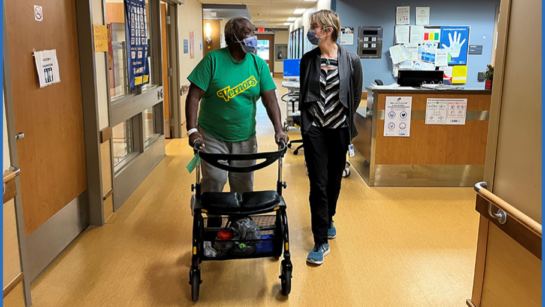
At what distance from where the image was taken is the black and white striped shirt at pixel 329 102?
9.25 ft

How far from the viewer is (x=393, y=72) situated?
10.4 meters

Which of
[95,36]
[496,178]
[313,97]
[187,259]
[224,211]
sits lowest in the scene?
[187,259]

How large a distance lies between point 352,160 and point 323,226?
2700mm

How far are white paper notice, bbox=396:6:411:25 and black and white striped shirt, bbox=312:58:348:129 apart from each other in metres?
7.98

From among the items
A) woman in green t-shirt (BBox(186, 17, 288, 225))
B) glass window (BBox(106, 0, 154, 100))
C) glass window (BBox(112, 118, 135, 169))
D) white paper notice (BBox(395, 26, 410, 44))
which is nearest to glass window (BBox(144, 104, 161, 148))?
glass window (BBox(112, 118, 135, 169))

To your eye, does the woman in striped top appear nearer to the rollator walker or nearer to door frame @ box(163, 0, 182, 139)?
the rollator walker

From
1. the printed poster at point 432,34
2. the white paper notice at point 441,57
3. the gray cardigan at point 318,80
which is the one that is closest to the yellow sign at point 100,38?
the gray cardigan at point 318,80

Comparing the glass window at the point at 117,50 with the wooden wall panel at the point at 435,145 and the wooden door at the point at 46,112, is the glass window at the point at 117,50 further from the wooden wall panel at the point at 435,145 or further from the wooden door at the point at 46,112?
the wooden wall panel at the point at 435,145

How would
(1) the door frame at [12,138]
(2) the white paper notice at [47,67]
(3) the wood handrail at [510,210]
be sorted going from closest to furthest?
(3) the wood handrail at [510,210] < (1) the door frame at [12,138] < (2) the white paper notice at [47,67]

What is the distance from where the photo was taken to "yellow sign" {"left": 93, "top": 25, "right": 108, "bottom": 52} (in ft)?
10.8

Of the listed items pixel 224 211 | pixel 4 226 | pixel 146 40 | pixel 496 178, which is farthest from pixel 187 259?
pixel 146 40

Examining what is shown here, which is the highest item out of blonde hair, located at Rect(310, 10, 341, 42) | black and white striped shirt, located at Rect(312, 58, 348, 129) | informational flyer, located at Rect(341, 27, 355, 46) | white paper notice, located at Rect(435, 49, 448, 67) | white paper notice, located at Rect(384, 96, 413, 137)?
informational flyer, located at Rect(341, 27, 355, 46)

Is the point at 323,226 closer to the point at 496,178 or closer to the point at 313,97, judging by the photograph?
the point at 313,97

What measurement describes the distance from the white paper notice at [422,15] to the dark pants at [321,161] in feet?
26.7
